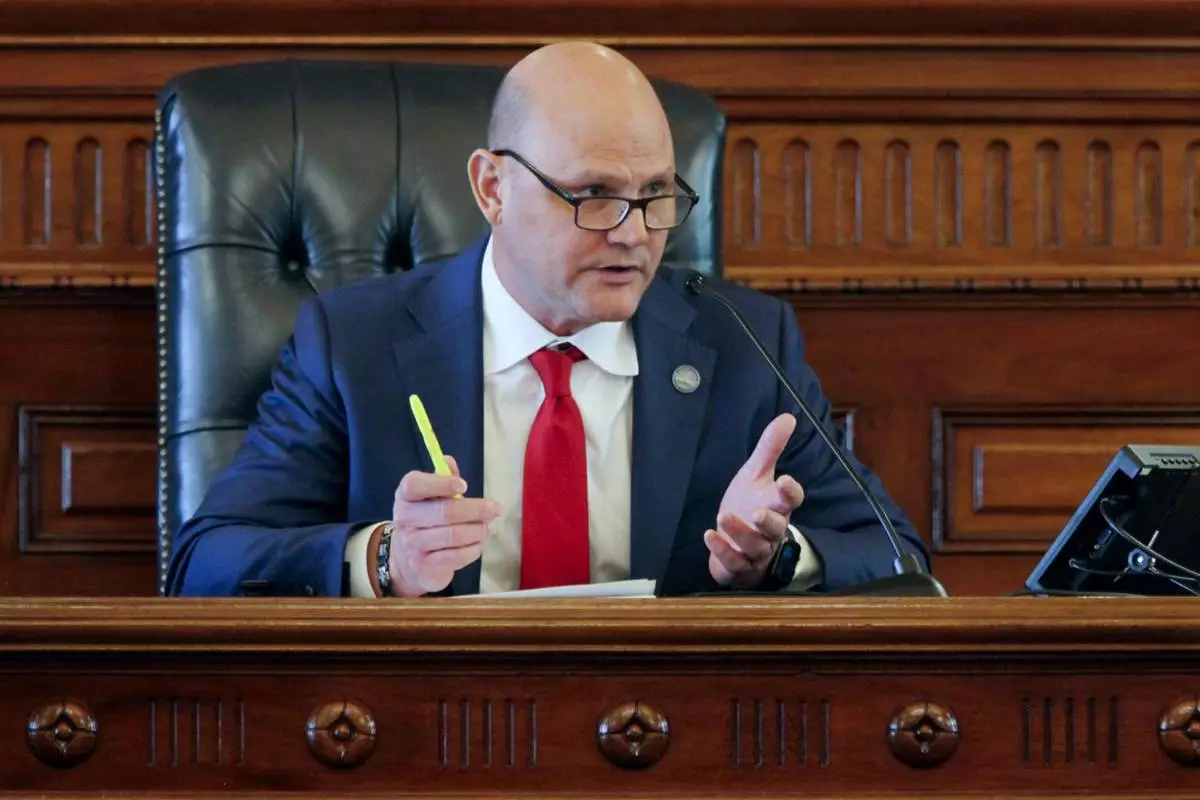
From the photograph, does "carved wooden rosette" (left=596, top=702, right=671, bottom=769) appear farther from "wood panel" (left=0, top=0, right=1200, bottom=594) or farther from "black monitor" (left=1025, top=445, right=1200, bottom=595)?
"wood panel" (left=0, top=0, right=1200, bottom=594)

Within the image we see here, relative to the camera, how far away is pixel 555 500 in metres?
2.11

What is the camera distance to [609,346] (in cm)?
222

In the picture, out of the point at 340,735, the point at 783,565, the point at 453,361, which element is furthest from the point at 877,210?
the point at 340,735

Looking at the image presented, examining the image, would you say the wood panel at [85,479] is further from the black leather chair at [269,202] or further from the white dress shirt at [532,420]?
the white dress shirt at [532,420]

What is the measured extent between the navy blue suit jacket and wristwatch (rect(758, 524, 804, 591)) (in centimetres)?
11

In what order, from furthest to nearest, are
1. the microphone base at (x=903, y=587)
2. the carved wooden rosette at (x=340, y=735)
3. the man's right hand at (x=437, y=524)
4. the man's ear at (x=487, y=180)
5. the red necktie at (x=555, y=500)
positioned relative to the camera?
the man's ear at (x=487, y=180) < the red necktie at (x=555, y=500) < the man's right hand at (x=437, y=524) < the microphone base at (x=903, y=587) < the carved wooden rosette at (x=340, y=735)

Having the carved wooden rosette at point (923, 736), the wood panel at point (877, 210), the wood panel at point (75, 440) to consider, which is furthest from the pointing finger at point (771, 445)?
the wood panel at point (75, 440)

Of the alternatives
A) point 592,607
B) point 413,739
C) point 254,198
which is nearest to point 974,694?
point 592,607

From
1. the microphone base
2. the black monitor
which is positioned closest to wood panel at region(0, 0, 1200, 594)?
the black monitor

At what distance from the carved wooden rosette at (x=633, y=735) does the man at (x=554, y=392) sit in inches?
30.7

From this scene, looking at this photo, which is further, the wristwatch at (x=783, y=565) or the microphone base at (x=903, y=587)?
the wristwatch at (x=783, y=565)

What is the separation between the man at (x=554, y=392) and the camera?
6.92 feet

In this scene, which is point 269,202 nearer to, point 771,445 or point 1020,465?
point 771,445

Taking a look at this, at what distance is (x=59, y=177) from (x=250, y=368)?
23.2 inches
